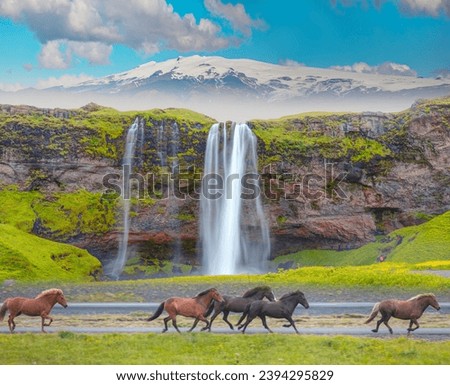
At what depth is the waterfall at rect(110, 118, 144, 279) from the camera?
2084 inches

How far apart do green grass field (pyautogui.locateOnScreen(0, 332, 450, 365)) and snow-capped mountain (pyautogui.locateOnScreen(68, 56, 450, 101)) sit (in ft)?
47.4

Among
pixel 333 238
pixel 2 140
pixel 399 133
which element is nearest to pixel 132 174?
pixel 2 140

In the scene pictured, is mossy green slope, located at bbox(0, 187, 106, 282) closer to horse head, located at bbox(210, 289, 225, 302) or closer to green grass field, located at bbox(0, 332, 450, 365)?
green grass field, located at bbox(0, 332, 450, 365)

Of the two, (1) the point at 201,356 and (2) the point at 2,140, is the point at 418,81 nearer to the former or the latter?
(1) the point at 201,356

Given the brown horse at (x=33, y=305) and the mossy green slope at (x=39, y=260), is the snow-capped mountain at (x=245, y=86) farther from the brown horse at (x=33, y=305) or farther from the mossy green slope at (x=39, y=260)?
the brown horse at (x=33, y=305)

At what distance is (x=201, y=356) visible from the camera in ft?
46.8

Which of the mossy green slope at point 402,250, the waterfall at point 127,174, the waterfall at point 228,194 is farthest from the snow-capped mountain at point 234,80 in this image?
the waterfall at point 127,174

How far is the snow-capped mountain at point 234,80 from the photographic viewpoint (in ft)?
89.0

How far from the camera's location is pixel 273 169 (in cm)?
5397

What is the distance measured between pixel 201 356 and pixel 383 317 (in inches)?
215

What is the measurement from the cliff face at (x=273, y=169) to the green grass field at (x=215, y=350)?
36.9 metres

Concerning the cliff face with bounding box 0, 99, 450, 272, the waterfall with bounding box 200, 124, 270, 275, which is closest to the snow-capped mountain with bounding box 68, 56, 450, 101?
the waterfall with bounding box 200, 124, 270, 275

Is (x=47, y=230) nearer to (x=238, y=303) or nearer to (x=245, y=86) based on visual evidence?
(x=245, y=86)

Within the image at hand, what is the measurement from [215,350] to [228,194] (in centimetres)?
3802
